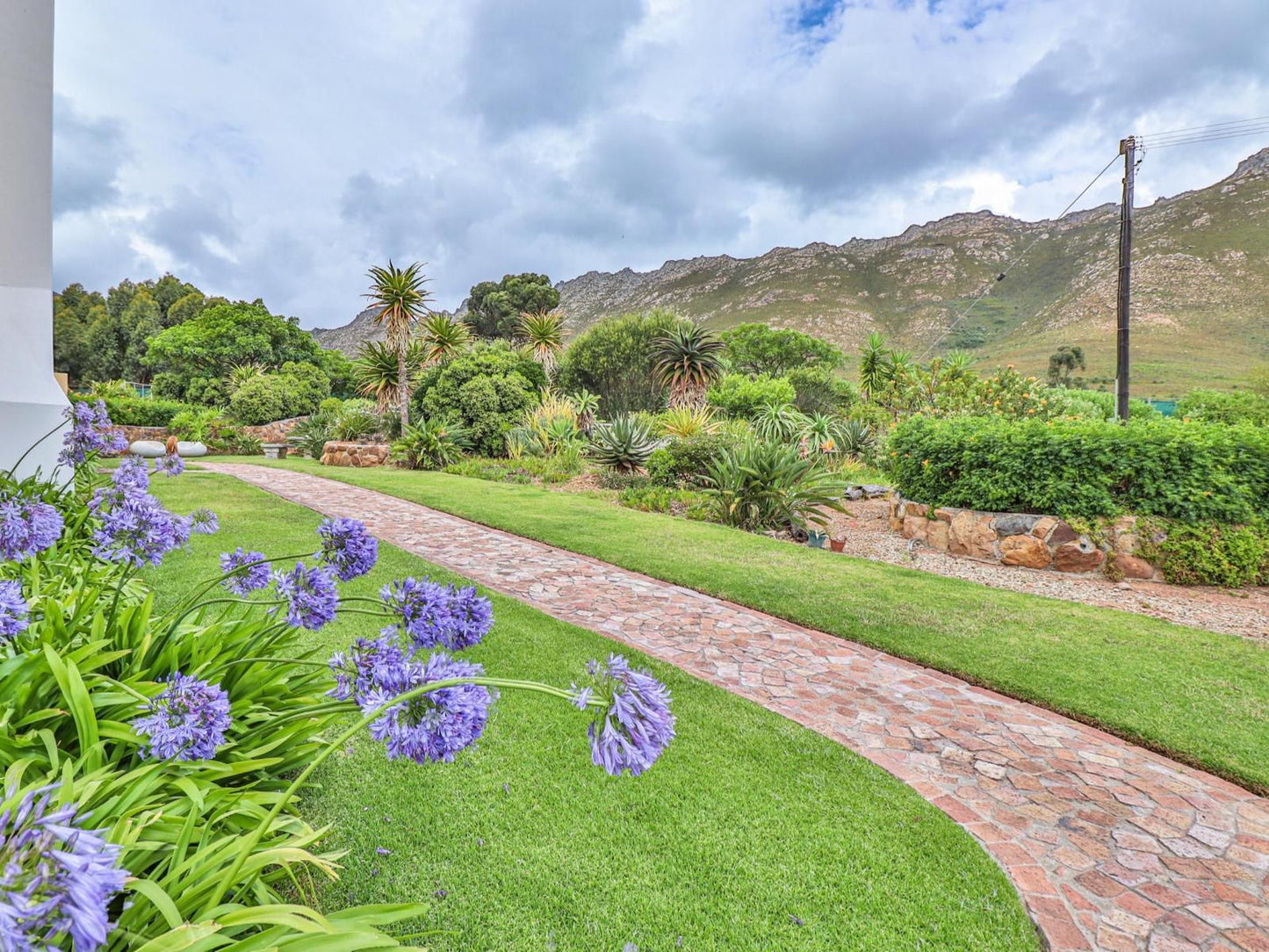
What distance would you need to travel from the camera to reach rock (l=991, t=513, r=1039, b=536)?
6.43 meters

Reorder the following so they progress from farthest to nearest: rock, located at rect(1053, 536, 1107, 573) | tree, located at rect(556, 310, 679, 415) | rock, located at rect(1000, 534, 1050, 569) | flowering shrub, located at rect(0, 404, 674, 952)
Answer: tree, located at rect(556, 310, 679, 415) < rock, located at rect(1000, 534, 1050, 569) < rock, located at rect(1053, 536, 1107, 573) < flowering shrub, located at rect(0, 404, 674, 952)

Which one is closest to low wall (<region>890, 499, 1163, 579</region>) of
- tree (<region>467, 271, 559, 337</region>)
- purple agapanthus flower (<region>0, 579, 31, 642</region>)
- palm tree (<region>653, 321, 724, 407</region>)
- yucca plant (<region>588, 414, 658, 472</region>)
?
yucca plant (<region>588, 414, 658, 472</region>)

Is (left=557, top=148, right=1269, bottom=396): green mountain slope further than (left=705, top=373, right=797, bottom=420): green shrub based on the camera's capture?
Yes

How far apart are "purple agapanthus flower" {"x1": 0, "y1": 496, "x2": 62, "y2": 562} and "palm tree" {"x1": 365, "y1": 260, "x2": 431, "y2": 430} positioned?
14.9 m

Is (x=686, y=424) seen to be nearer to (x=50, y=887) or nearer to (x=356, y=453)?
(x=356, y=453)

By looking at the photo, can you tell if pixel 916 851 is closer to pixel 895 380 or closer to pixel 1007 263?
pixel 895 380

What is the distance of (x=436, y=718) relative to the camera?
1.14 metres

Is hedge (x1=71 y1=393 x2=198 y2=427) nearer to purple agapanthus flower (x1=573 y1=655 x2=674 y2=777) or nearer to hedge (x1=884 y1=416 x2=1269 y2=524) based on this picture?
hedge (x1=884 y1=416 x2=1269 y2=524)

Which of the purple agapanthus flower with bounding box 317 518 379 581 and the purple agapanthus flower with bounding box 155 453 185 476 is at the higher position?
the purple agapanthus flower with bounding box 155 453 185 476

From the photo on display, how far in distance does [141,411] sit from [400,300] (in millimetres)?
12888

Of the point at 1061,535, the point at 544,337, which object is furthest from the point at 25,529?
the point at 544,337

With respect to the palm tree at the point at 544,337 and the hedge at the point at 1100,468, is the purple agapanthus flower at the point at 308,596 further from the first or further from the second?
the palm tree at the point at 544,337

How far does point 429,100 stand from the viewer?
17.1 metres

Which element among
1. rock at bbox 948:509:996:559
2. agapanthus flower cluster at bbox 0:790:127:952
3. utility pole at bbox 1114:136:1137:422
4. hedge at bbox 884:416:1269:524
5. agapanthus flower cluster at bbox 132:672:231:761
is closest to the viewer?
agapanthus flower cluster at bbox 0:790:127:952
